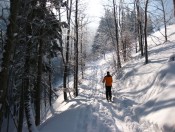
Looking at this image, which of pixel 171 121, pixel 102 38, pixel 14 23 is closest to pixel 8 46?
pixel 14 23

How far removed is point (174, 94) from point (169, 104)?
824 millimetres

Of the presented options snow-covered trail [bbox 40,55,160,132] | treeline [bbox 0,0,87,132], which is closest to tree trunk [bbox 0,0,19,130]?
treeline [bbox 0,0,87,132]

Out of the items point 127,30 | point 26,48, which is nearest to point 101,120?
point 26,48

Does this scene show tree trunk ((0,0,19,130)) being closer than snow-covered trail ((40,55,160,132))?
Yes

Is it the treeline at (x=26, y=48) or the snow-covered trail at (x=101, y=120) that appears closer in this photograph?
the treeline at (x=26, y=48)

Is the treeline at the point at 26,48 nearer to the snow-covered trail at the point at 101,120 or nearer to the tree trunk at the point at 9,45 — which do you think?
the tree trunk at the point at 9,45

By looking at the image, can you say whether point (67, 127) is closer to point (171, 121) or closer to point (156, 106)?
point (156, 106)

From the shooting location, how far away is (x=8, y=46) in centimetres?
877

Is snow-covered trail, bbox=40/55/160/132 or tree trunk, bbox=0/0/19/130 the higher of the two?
tree trunk, bbox=0/0/19/130

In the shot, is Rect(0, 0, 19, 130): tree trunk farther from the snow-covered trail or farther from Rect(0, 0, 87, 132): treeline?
the snow-covered trail

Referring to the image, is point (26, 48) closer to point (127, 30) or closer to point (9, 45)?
point (9, 45)

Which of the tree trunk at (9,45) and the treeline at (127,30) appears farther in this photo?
the treeline at (127,30)

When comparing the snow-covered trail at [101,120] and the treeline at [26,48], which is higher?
the treeline at [26,48]

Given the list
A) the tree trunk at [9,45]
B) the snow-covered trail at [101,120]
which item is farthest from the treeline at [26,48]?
the snow-covered trail at [101,120]
